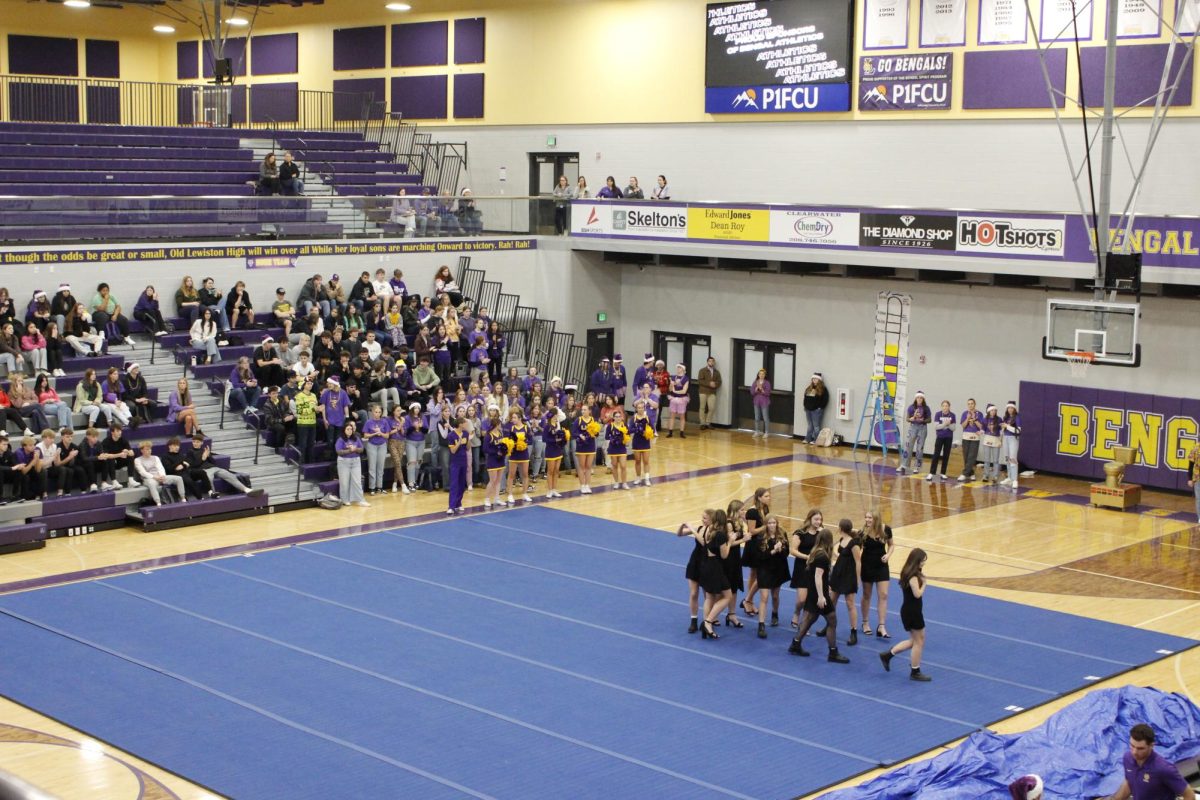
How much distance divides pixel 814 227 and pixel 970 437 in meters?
5.65

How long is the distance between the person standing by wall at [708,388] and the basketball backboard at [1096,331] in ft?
36.3

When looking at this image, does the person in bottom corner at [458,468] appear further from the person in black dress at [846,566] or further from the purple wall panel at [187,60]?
the purple wall panel at [187,60]

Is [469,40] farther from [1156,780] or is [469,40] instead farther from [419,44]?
[1156,780]

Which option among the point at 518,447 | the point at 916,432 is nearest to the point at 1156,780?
the point at 518,447

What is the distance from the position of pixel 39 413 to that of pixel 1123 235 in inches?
719

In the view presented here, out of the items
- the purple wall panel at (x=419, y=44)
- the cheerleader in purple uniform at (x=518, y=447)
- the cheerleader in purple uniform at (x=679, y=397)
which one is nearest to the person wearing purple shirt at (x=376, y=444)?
the cheerleader in purple uniform at (x=518, y=447)

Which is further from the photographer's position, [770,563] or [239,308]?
[239,308]

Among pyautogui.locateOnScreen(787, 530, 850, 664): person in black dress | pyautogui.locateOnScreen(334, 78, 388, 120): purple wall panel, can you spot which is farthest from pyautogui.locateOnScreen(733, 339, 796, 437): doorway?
pyautogui.locateOnScreen(787, 530, 850, 664): person in black dress

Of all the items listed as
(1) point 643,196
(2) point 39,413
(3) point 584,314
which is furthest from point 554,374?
(2) point 39,413

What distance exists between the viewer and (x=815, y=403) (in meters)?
29.9

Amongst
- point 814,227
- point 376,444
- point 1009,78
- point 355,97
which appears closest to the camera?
point 376,444

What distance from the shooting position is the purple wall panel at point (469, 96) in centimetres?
3766

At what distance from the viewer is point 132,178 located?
97.2 feet

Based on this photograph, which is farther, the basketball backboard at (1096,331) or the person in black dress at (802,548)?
the basketball backboard at (1096,331)
